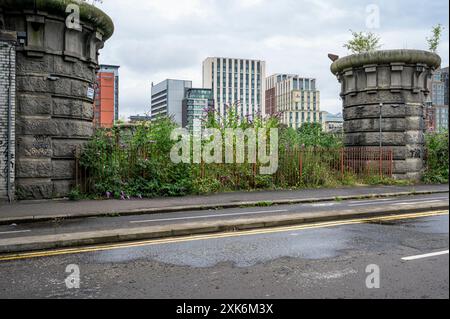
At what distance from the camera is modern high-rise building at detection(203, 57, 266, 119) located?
163500 mm

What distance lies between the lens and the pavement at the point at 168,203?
11445 mm

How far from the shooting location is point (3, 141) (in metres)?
13.7

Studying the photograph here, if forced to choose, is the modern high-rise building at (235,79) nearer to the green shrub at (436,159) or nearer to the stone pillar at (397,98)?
the green shrub at (436,159)

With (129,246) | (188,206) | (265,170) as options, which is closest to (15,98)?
(188,206)

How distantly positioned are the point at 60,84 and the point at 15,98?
1430mm

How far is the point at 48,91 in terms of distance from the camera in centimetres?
1422

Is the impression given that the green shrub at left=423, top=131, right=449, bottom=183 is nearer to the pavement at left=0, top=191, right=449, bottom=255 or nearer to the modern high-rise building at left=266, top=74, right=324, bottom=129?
the pavement at left=0, top=191, right=449, bottom=255

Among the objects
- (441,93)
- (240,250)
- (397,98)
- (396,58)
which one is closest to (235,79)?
(397,98)

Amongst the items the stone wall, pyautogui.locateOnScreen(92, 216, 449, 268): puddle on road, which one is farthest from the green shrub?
the stone wall

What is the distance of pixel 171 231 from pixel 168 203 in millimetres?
5064

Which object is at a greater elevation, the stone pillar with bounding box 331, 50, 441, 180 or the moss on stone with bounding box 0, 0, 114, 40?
the moss on stone with bounding box 0, 0, 114, 40

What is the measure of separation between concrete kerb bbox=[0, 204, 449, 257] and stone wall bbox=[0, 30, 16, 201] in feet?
20.9

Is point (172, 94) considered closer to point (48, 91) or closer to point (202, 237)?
point (48, 91)

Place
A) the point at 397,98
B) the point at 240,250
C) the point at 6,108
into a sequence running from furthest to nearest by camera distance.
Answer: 1. the point at 397,98
2. the point at 6,108
3. the point at 240,250
